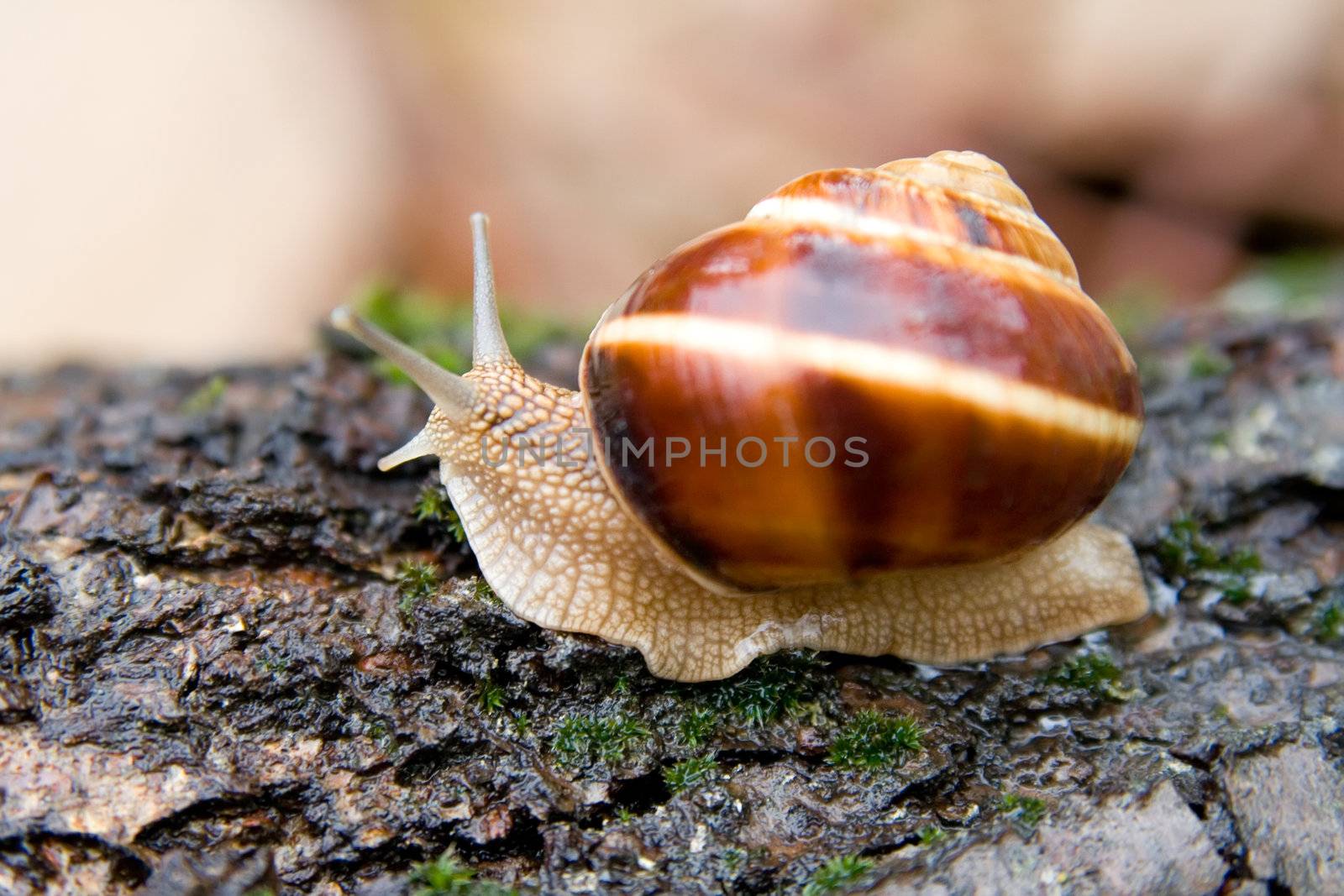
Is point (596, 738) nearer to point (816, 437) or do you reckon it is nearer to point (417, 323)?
point (816, 437)

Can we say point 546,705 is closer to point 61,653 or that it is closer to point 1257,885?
point 61,653

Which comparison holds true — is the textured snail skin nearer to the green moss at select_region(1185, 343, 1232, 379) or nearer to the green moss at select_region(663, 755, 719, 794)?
the green moss at select_region(663, 755, 719, 794)

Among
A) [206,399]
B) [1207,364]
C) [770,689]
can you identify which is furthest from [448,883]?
[1207,364]

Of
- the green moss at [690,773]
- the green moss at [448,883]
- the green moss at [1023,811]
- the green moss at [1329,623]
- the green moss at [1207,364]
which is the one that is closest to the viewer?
the green moss at [448,883]

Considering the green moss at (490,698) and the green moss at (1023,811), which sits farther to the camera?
the green moss at (490,698)

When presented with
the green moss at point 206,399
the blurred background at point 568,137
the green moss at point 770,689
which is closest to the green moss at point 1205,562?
the green moss at point 770,689

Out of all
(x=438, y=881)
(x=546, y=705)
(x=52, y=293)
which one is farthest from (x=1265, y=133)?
(x=52, y=293)

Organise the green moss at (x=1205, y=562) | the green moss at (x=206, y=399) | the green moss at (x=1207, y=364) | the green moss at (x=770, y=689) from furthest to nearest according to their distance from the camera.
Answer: the green moss at (x=1207, y=364)
the green moss at (x=206, y=399)
the green moss at (x=1205, y=562)
the green moss at (x=770, y=689)

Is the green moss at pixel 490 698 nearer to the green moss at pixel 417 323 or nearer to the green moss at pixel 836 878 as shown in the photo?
the green moss at pixel 836 878
